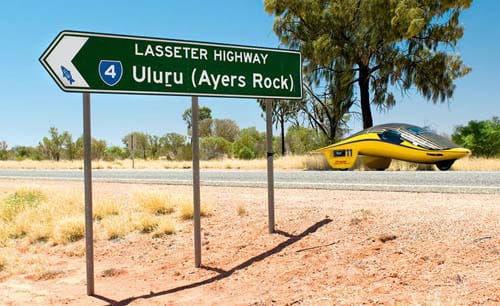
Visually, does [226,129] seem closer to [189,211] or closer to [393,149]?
[393,149]

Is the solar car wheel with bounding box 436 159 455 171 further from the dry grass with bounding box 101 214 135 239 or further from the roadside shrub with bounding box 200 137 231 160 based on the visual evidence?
the roadside shrub with bounding box 200 137 231 160

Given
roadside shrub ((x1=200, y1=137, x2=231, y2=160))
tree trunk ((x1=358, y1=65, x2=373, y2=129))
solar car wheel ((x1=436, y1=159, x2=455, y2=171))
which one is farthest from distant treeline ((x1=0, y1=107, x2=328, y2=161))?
solar car wheel ((x1=436, y1=159, x2=455, y2=171))

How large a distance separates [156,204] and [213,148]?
4200 cm

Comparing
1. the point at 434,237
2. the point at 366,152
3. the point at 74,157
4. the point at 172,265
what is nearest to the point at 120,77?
the point at 172,265

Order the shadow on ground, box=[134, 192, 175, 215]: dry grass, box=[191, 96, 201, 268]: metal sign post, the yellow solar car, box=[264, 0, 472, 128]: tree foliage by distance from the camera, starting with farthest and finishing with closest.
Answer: box=[264, 0, 472, 128]: tree foliage < the yellow solar car < box=[134, 192, 175, 215]: dry grass < box=[191, 96, 201, 268]: metal sign post < the shadow on ground

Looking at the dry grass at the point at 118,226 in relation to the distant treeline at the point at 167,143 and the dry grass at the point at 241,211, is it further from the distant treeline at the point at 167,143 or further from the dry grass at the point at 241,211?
the distant treeline at the point at 167,143

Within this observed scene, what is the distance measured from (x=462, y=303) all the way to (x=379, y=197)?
4851mm

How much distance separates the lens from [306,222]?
267 inches

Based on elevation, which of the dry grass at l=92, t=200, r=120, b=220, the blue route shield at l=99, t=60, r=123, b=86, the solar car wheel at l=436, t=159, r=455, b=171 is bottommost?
the dry grass at l=92, t=200, r=120, b=220

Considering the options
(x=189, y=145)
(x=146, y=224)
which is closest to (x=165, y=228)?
(x=146, y=224)

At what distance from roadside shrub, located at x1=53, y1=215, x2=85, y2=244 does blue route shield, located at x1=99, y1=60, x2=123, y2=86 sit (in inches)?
147

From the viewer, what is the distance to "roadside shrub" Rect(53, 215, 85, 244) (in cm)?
816

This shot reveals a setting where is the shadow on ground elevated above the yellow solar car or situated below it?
below

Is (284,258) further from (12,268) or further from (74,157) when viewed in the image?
(74,157)
